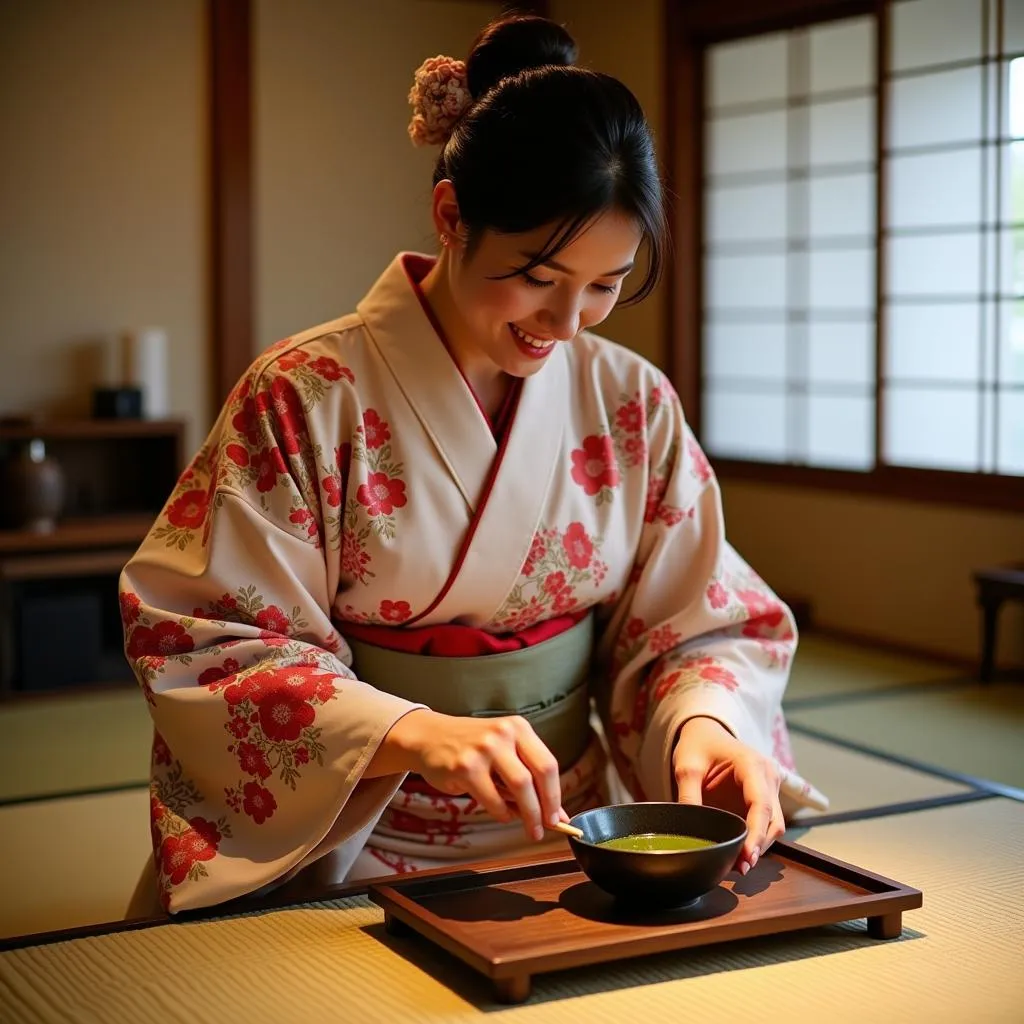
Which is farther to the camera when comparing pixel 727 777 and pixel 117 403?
pixel 117 403

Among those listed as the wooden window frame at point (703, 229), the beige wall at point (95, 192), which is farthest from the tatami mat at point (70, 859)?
the wooden window frame at point (703, 229)

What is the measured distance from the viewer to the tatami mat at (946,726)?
3.81m

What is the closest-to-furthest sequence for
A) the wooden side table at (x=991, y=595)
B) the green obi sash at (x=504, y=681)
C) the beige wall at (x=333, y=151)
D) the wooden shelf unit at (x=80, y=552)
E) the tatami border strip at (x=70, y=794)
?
the green obi sash at (x=504, y=681)
the tatami border strip at (x=70, y=794)
the wooden side table at (x=991, y=595)
the wooden shelf unit at (x=80, y=552)
the beige wall at (x=333, y=151)

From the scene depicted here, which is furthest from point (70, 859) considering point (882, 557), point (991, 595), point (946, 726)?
point (882, 557)

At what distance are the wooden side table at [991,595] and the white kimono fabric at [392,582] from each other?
107 inches

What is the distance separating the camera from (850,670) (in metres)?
5.02

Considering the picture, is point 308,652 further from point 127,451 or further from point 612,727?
point 127,451

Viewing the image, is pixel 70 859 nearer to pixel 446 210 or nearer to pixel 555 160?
pixel 446 210

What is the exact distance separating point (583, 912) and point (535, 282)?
2.37ft

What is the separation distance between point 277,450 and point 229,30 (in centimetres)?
493

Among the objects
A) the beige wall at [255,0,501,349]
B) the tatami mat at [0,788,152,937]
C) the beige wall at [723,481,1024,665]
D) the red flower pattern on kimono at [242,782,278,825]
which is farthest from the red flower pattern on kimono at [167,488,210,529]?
the beige wall at [255,0,501,349]

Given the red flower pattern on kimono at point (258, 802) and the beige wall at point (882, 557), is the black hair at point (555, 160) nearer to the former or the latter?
the red flower pattern on kimono at point (258, 802)

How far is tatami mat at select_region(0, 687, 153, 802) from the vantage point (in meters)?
3.79

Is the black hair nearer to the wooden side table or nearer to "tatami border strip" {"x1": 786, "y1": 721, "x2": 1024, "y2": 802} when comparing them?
"tatami border strip" {"x1": 786, "y1": 721, "x2": 1024, "y2": 802}
